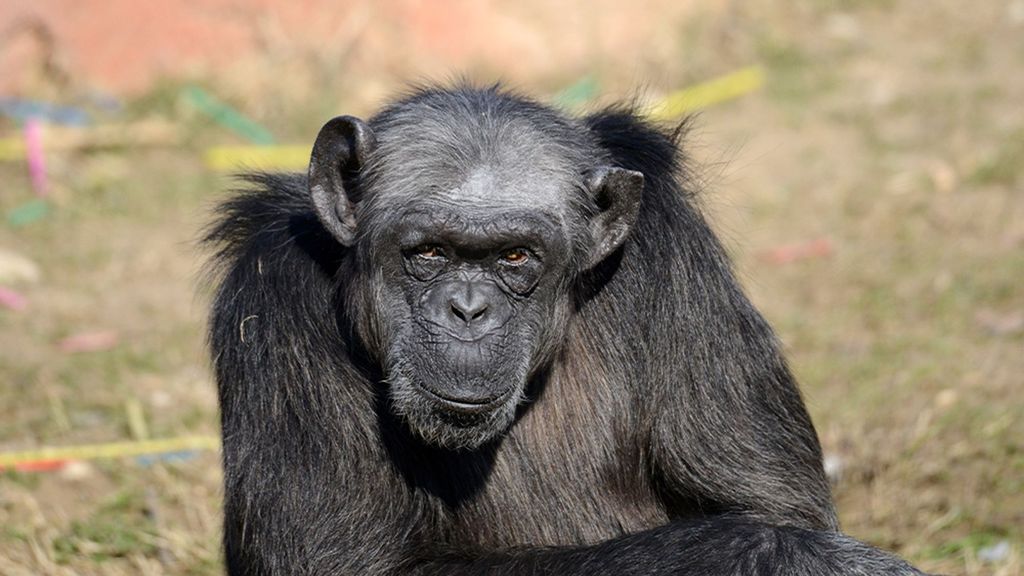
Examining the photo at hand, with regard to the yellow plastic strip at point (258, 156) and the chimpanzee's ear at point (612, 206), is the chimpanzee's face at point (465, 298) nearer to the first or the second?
the chimpanzee's ear at point (612, 206)

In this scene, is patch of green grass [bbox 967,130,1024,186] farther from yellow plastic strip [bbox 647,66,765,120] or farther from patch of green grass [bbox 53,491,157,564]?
patch of green grass [bbox 53,491,157,564]

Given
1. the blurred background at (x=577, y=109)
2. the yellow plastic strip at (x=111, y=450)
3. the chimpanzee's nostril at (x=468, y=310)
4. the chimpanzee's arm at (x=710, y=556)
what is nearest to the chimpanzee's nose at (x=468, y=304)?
the chimpanzee's nostril at (x=468, y=310)

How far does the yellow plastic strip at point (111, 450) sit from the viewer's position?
7441mm

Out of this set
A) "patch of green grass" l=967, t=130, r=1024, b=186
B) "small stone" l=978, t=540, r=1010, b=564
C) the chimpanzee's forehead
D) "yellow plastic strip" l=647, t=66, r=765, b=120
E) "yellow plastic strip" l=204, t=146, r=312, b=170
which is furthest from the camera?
"yellow plastic strip" l=647, t=66, r=765, b=120

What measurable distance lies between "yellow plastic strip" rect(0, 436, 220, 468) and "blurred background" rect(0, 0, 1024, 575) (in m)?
0.02

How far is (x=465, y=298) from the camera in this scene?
4.53m

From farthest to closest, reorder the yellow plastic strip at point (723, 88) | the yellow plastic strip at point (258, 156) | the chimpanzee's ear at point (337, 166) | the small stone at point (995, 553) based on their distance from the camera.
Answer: the yellow plastic strip at point (723, 88), the yellow plastic strip at point (258, 156), the small stone at point (995, 553), the chimpanzee's ear at point (337, 166)

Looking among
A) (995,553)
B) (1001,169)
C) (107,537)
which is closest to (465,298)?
(107,537)

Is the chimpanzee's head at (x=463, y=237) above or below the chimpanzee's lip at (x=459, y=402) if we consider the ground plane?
above

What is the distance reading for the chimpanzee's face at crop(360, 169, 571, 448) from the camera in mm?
4551

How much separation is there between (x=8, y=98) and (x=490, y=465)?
10.0 metres

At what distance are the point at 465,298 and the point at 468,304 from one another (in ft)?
0.09

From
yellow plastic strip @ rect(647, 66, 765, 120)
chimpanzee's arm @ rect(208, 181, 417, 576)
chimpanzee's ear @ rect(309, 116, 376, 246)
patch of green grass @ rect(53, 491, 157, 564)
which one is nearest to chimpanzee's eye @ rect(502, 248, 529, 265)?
chimpanzee's ear @ rect(309, 116, 376, 246)

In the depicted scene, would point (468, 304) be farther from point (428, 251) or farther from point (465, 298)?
point (428, 251)
